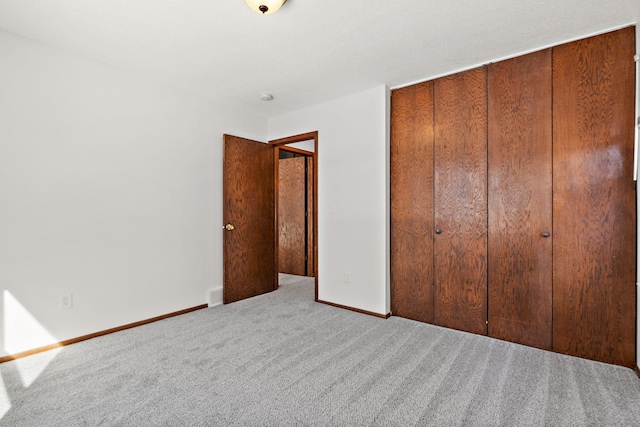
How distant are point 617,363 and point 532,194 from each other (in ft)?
4.20

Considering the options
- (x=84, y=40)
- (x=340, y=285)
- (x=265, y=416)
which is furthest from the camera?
(x=340, y=285)

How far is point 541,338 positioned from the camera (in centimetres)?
247

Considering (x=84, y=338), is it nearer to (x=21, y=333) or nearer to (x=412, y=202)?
(x=21, y=333)

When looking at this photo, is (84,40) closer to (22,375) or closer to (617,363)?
(22,375)

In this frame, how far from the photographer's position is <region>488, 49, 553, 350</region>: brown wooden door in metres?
2.46

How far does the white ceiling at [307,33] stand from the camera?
78.9 inches

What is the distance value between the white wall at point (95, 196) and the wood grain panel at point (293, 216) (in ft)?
6.39

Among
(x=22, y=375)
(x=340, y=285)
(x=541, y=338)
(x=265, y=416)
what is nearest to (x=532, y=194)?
(x=541, y=338)

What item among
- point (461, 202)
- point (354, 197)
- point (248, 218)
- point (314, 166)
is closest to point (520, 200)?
point (461, 202)

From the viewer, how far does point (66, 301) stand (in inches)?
101

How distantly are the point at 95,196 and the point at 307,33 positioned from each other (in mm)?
2194

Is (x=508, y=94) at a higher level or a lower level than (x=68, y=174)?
higher

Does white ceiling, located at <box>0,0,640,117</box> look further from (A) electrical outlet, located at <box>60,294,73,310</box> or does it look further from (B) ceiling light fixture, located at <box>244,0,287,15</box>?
(A) electrical outlet, located at <box>60,294,73,310</box>

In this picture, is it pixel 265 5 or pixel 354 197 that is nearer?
pixel 265 5
